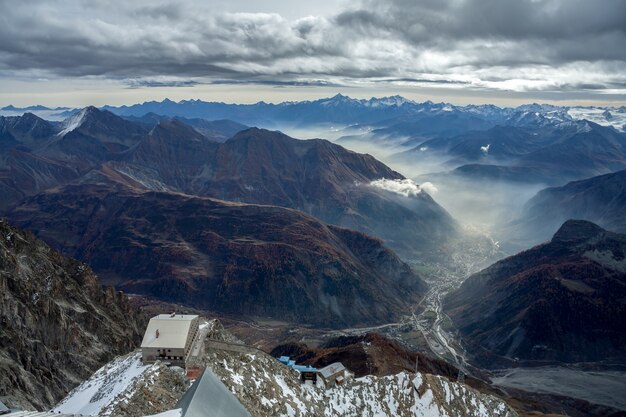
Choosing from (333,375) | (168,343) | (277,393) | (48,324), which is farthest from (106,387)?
(48,324)

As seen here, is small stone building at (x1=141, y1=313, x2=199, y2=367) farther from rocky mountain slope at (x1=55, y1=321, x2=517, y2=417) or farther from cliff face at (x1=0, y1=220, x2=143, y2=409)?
cliff face at (x1=0, y1=220, x2=143, y2=409)

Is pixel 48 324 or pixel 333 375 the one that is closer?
pixel 333 375

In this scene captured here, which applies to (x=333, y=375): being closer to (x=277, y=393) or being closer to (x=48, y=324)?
(x=277, y=393)

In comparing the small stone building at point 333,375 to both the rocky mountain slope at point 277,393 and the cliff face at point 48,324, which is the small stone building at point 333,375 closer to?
the rocky mountain slope at point 277,393

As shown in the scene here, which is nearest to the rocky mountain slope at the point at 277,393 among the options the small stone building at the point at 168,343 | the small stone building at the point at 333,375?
the small stone building at the point at 333,375

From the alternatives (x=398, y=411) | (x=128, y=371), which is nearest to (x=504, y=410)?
(x=398, y=411)

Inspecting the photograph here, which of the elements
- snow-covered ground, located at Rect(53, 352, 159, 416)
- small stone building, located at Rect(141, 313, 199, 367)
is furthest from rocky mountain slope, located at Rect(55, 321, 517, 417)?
small stone building, located at Rect(141, 313, 199, 367)
